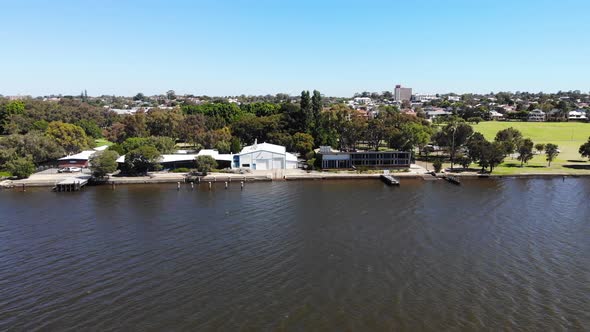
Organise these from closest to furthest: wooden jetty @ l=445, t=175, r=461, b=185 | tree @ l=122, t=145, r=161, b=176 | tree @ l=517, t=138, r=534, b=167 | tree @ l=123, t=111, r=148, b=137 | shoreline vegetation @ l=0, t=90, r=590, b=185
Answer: wooden jetty @ l=445, t=175, r=461, b=185, tree @ l=122, t=145, r=161, b=176, shoreline vegetation @ l=0, t=90, r=590, b=185, tree @ l=517, t=138, r=534, b=167, tree @ l=123, t=111, r=148, b=137

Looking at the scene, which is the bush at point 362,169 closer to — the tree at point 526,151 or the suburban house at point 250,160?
the suburban house at point 250,160

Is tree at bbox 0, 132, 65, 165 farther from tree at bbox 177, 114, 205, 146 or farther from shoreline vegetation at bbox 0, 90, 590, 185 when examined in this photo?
tree at bbox 177, 114, 205, 146

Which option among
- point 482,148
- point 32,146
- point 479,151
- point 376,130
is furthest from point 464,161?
point 32,146

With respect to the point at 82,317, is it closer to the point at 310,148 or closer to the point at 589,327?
the point at 589,327

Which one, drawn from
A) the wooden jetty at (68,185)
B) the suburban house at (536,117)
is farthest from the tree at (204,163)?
the suburban house at (536,117)

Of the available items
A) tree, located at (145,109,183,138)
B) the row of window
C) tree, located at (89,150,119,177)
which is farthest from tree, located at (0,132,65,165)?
the row of window

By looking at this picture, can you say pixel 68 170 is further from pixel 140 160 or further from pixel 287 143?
pixel 287 143

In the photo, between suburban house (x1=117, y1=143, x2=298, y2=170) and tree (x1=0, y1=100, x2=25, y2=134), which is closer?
suburban house (x1=117, y1=143, x2=298, y2=170)

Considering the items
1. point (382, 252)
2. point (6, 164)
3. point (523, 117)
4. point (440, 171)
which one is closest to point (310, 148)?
point (440, 171)
